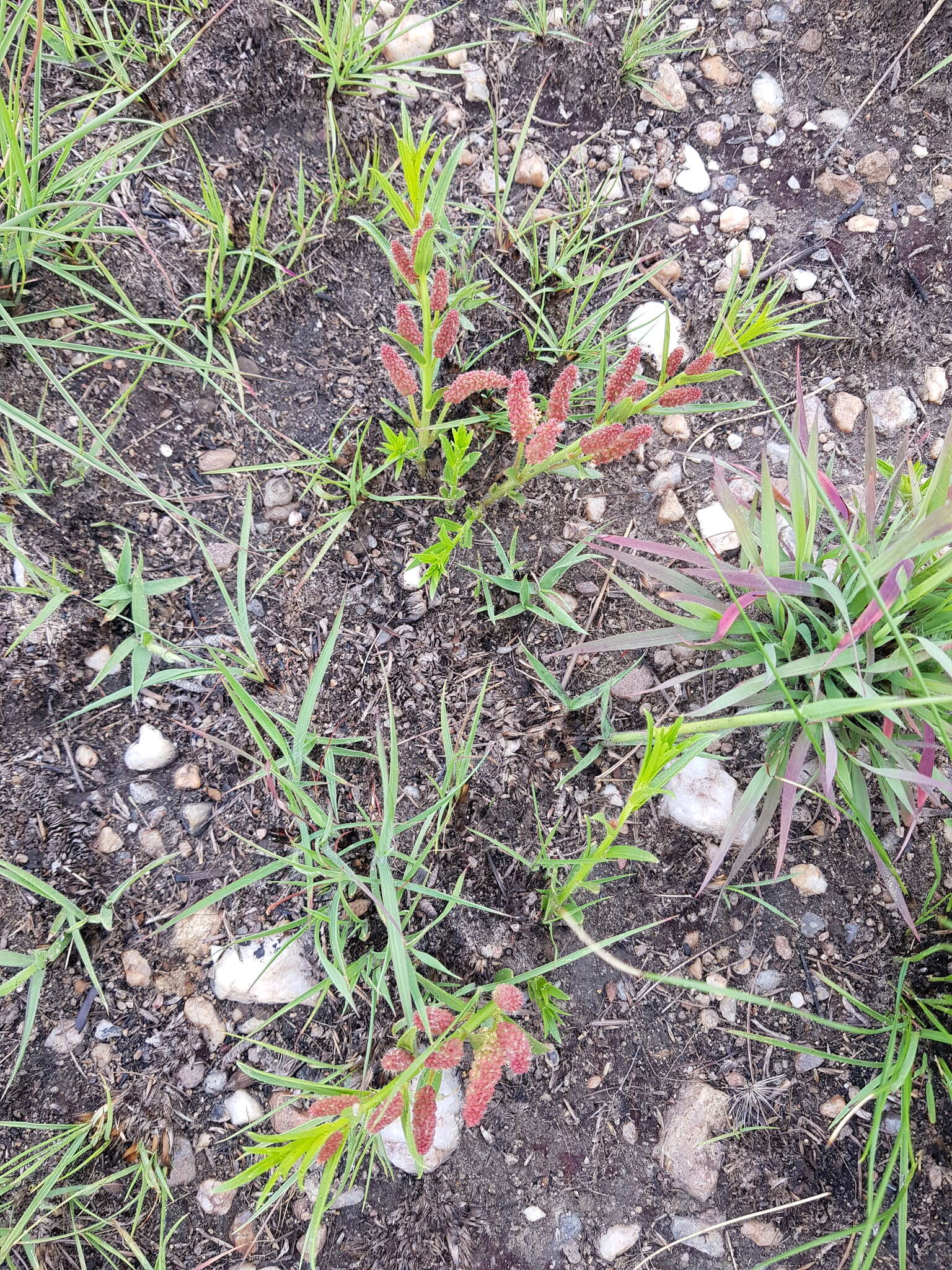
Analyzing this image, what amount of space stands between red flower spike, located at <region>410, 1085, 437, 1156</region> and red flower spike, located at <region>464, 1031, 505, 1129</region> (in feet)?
0.22

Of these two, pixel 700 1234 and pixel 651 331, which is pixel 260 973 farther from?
pixel 651 331

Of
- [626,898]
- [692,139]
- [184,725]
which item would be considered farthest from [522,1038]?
[692,139]

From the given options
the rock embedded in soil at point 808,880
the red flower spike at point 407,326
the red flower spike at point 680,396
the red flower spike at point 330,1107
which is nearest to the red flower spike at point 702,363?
the red flower spike at point 680,396

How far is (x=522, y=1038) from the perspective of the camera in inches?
49.1

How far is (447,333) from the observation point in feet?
4.70

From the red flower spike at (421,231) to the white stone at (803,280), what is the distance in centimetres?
122

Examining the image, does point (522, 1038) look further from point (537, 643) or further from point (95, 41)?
point (95, 41)

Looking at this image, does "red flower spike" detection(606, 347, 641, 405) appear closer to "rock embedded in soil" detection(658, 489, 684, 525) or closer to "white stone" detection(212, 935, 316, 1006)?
"rock embedded in soil" detection(658, 489, 684, 525)

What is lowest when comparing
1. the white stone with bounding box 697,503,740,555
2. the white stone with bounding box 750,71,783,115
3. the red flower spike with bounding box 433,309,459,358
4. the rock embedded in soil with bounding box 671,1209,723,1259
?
the rock embedded in soil with bounding box 671,1209,723,1259

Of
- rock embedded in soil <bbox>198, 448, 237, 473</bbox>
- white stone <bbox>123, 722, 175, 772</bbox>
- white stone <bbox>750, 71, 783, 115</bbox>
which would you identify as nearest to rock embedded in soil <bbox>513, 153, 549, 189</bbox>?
white stone <bbox>750, 71, 783, 115</bbox>

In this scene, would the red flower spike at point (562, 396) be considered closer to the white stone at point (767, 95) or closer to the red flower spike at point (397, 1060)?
the red flower spike at point (397, 1060)

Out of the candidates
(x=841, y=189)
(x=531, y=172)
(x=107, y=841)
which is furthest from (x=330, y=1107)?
(x=841, y=189)

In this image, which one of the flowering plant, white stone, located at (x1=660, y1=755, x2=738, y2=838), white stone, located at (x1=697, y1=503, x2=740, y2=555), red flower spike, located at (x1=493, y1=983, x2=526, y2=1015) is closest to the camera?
the flowering plant

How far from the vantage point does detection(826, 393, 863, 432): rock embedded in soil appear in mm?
2027
